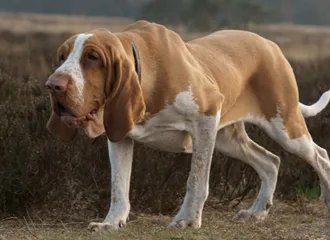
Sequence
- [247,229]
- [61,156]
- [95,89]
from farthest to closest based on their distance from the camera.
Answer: [61,156]
[247,229]
[95,89]

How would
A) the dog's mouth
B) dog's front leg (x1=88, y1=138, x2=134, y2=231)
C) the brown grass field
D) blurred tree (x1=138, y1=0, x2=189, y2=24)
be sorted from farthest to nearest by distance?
blurred tree (x1=138, y1=0, x2=189, y2=24)
the brown grass field
dog's front leg (x1=88, y1=138, x2=134, y2=231)
the dog's mouth

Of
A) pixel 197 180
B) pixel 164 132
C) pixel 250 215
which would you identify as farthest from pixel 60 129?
pixel 250 215

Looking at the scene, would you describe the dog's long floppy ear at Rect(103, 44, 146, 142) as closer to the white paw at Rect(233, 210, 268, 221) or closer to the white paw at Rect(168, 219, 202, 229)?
the white paw at Rect(168, 219, 202, 229)

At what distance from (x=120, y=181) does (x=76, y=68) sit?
1172 mm

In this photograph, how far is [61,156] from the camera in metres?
7.88

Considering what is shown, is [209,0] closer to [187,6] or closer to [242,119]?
[187,6]

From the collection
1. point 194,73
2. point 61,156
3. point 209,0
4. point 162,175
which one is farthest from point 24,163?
point 209,0

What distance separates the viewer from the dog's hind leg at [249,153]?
26.7 feet

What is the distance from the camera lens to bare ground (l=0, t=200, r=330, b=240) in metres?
6.86

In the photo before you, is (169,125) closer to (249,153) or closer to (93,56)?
(93,56)

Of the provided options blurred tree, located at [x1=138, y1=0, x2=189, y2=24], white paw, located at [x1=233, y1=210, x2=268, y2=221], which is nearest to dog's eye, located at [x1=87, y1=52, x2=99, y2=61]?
white paw, located at [x1=233, y1=210, x2=268, y2=221]

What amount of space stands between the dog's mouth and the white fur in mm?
103

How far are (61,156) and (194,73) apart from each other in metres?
1.45

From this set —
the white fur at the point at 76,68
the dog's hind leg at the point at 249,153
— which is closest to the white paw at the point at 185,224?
the dog's hind leg at the point at 249,153
